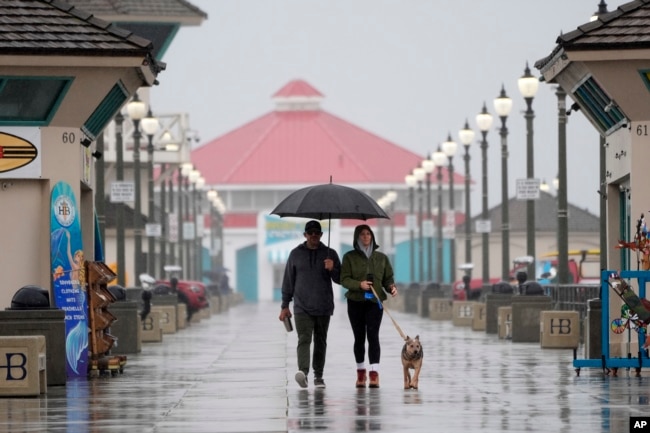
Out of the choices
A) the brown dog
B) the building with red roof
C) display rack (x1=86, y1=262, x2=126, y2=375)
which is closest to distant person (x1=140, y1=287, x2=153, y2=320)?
display rack (x1=86, y1=262, x2=126, y2=375)

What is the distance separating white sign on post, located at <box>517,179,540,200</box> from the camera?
4591 cm

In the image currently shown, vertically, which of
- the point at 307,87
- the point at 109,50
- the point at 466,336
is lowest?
the point at 466,336

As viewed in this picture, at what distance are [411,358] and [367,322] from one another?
72cm

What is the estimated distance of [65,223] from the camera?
26328 mm

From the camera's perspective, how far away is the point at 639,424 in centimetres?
1709

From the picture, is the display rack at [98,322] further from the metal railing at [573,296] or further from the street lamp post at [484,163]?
the street lamp post at [484,163]

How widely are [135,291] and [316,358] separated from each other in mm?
24126

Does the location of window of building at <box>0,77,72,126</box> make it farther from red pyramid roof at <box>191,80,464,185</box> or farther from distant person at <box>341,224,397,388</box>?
red pyramid roof at <box>191,80,464,185</box>

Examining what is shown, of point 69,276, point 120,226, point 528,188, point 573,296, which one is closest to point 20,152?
point 69,276

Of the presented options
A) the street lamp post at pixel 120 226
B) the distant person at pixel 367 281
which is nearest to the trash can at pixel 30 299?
the distant person at pixel 367 281

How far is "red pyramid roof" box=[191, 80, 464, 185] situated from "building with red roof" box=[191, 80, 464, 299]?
0.08m

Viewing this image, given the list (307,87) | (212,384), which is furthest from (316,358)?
(307,87)

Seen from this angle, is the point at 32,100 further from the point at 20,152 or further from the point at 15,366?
the point at 15,366

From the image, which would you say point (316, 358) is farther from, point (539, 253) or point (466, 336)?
point (539, 253)
